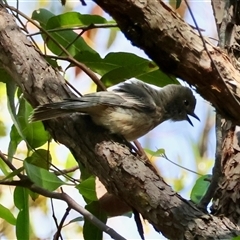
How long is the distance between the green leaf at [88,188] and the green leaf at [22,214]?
0.20m

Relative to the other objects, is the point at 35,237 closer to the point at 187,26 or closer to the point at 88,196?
the point at 88,196

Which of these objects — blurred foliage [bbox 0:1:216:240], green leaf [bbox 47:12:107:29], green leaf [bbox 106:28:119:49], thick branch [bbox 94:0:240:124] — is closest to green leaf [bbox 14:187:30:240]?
blurred foliage [bbox 0:1:216:240]

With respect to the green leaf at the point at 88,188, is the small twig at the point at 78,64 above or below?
above

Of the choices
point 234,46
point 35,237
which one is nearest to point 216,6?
point 234,46

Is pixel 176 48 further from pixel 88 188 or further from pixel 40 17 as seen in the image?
pixel 40 17

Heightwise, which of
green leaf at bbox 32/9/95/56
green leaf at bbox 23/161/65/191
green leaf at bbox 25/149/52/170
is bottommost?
green leaf at bbox 23/161/65/191

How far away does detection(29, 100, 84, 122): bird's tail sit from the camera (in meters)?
1.61

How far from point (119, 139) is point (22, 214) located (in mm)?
379

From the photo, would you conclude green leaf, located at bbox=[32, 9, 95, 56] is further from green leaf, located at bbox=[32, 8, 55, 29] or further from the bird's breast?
the bird's breast

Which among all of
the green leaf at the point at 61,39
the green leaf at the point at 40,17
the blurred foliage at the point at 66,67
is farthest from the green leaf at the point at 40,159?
the green leaf at the point at 40,17

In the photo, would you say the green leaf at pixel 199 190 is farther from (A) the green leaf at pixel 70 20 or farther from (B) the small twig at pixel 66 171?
(A) the green leaf at pixel 70 20

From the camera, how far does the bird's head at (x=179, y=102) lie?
2.30 meters

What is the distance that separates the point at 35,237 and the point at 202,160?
114 cm

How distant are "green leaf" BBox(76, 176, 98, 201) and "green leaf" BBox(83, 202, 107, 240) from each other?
53 millimetres
